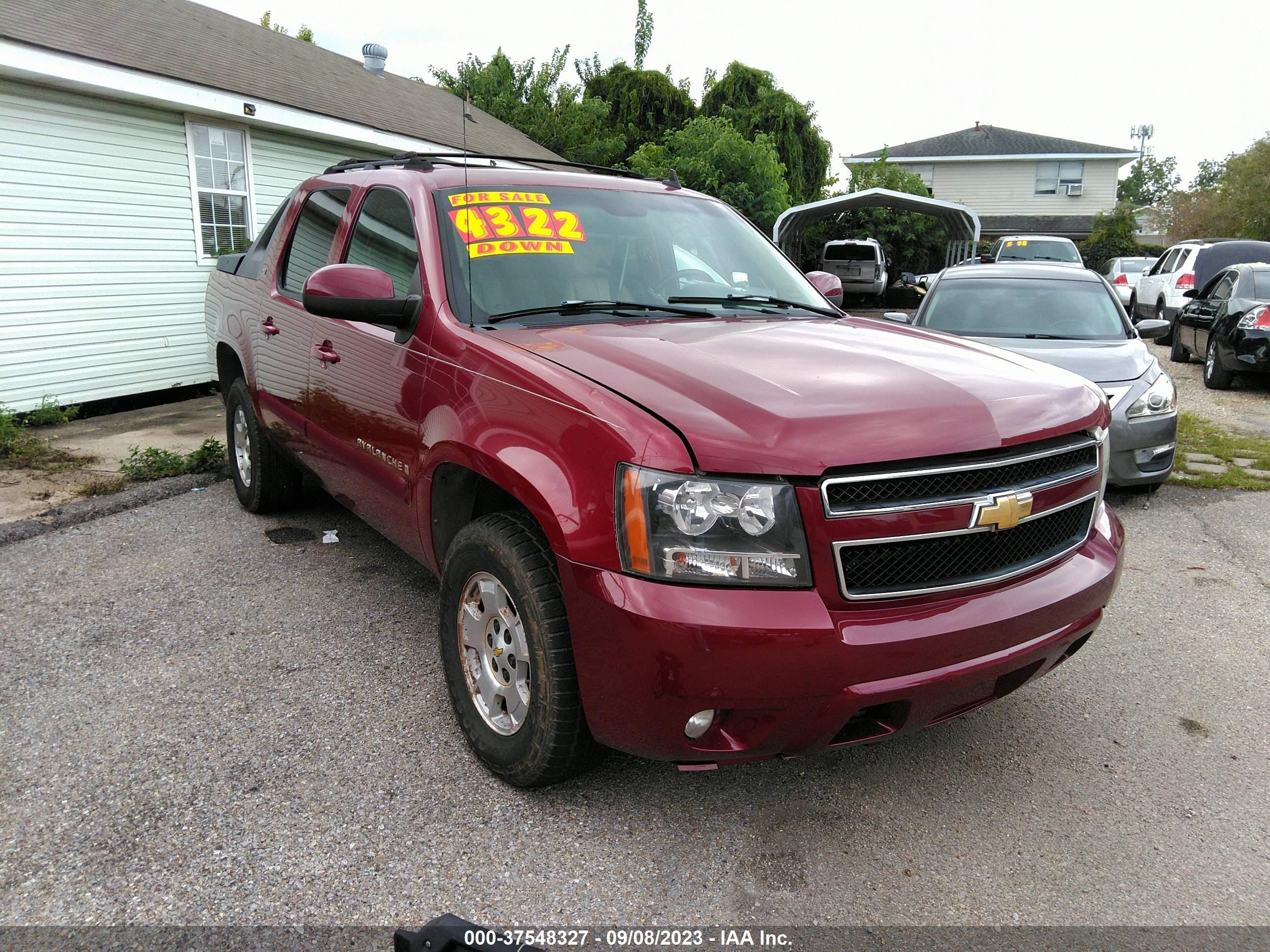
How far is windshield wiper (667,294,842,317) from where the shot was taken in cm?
353

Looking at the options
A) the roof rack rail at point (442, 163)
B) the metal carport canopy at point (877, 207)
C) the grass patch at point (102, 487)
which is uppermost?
the metal carport canopy at point (877, 207)

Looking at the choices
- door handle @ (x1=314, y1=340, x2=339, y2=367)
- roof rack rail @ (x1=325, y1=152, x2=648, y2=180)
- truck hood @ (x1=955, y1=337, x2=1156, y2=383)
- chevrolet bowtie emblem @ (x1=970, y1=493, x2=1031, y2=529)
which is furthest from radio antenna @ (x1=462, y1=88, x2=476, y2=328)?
truck hood @ (x1=955, y1=337, x2=1156, y2=383)

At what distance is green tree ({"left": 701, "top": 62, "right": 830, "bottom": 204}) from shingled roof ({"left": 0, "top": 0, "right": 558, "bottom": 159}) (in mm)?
13052

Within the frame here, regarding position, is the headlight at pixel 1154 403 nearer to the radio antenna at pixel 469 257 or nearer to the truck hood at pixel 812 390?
the truck hood at pixel 812 390

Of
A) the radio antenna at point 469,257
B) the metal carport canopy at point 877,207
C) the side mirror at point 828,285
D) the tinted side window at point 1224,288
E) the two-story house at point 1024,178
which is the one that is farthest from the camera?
the two-story house at point 1024,178

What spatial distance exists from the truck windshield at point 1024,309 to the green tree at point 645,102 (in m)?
22.3

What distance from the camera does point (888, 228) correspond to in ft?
92.3

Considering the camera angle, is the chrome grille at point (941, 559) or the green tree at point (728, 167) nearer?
the chrome grille at point (941, 559)

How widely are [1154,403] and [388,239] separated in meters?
4.90

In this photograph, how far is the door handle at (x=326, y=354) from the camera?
3.87m

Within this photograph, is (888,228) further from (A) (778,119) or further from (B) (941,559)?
(B) (941,559)

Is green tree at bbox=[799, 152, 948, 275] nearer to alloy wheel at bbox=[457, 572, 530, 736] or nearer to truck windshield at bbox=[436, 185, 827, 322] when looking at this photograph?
truck windshield at bbox=[436, 185, 827, 322]

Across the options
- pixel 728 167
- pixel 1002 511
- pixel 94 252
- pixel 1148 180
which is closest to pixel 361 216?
pixel 1002 511

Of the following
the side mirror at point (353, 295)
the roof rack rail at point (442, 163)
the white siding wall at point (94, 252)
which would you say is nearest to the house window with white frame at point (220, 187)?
the white siding wall at point (94, 252)
